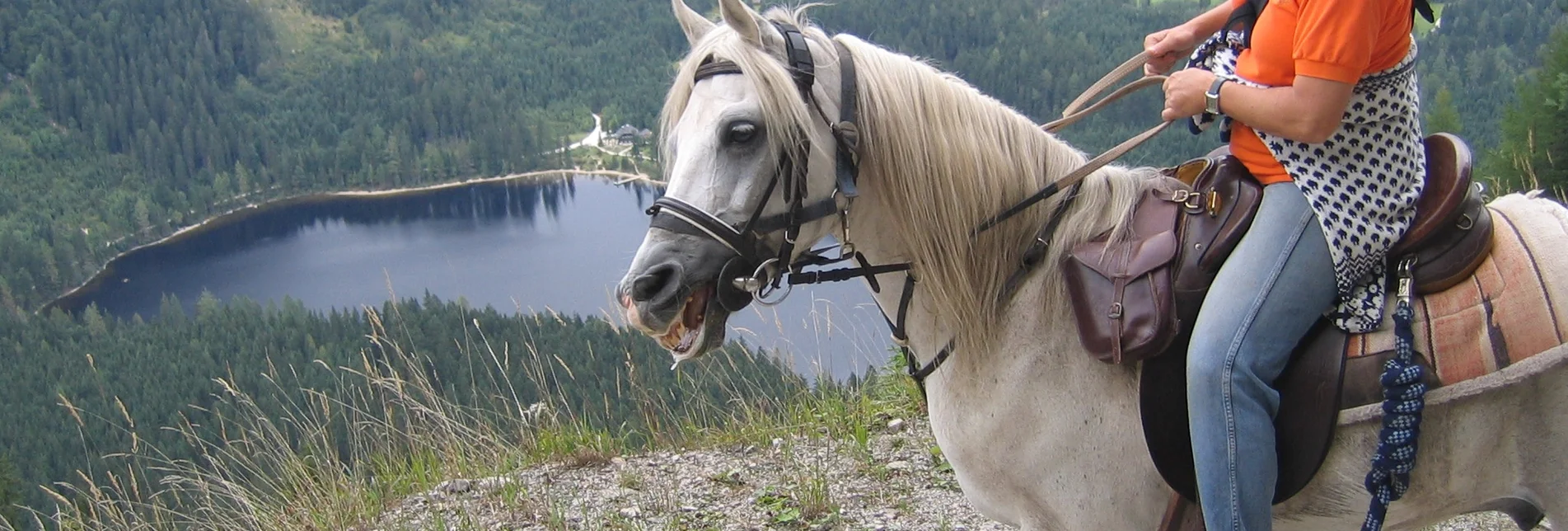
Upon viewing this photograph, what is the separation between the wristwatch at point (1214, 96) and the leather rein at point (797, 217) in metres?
0.18

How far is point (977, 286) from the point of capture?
2.39m

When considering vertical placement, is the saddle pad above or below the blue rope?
above

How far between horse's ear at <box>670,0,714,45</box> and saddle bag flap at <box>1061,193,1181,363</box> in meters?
0.97

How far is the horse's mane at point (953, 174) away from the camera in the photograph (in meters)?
2.24

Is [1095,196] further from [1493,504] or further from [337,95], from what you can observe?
[337,95]

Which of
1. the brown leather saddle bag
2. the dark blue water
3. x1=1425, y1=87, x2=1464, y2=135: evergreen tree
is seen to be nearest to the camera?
the brown leather saddle bag

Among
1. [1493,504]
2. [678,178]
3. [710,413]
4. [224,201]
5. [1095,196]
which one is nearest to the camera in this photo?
[678,178]

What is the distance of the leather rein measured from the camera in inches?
82.5

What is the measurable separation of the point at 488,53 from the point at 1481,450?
4895 inches

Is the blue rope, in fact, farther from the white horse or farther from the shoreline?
the shoreline

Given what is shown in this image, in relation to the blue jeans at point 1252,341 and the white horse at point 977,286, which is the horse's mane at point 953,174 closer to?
the white horse at point 977,286

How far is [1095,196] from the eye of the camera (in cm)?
241

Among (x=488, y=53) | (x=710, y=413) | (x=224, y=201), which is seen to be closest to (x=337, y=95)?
(x=488, y=53)

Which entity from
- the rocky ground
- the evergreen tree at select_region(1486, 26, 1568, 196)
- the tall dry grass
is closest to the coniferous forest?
the evergreen tree at select_region(1486, 26, 1568, 196)
